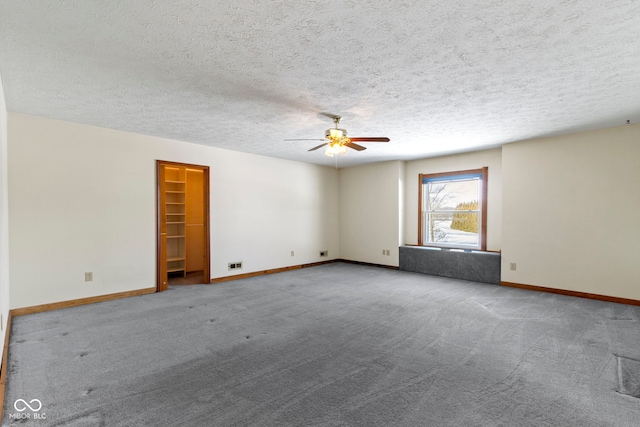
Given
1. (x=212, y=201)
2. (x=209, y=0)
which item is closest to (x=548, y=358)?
(x=209, y=0)

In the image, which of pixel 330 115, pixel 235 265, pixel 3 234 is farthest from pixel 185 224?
pixel 330 115

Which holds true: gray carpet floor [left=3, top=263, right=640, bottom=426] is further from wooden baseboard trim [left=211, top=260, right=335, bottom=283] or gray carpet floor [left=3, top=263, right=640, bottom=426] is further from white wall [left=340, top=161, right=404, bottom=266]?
white wall [left=340, top=161, right=404, bottom=266]

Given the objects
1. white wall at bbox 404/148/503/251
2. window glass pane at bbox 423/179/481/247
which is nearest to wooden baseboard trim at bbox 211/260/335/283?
white wall at bbox 404/148/503/251

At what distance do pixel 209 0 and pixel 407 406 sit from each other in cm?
277

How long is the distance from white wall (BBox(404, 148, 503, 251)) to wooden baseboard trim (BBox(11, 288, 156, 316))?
540cm

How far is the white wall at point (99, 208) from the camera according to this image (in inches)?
148

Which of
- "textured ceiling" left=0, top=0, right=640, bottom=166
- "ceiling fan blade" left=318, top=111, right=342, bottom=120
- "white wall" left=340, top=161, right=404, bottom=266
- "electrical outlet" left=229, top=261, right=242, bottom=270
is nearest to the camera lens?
"textured ceiling" left=0, top=0, right=640, bottom=166

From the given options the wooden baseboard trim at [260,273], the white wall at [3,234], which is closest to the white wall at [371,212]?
the wooden baseboard trim at [260,273]

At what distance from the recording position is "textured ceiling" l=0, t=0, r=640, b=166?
5.96ft

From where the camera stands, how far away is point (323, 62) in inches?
95.0

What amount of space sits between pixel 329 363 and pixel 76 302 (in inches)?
148

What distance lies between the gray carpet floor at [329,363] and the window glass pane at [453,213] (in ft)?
6.54

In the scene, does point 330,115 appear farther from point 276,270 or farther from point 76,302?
point 76,302

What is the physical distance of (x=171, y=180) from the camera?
6141 millimetres
